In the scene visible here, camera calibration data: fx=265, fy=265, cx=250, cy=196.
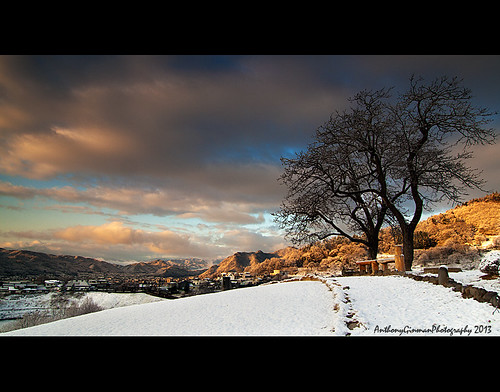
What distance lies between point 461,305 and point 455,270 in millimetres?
8088

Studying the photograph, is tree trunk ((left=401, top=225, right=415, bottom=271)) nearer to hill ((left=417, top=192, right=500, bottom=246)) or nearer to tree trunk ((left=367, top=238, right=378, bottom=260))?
tree trunk ((left=367, top=238, right=378, bottom=260))

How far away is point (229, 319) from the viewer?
754 centimetres

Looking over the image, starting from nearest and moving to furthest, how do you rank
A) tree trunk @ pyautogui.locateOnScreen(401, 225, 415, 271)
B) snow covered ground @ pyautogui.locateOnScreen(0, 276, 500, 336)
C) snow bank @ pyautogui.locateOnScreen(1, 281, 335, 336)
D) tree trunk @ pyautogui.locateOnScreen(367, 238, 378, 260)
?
snow covered ground @ pyautogui.locateOnScreen(0, 276, 500, 336)
snow bank @ pyautogui.locateOnScreen(1, 281, 335, 336)
tree trunk @ pyautogui.locateOnScreen(401, 225, 415, 271)
tree trunk @ pyautogui.locateOnScreen(367, 238, 378, 260)

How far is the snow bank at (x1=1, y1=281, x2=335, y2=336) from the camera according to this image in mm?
6328

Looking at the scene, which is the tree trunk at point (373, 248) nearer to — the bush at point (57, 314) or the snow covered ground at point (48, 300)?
the snow covered ground at point (48, 300)

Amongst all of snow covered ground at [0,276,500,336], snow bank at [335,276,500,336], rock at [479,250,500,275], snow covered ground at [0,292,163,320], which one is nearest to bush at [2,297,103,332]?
snow covered ground at [0,292,163,320]

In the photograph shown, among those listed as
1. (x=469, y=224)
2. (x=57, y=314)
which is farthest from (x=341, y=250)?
(x=57, y=314)

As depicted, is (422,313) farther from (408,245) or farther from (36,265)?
(36,265)

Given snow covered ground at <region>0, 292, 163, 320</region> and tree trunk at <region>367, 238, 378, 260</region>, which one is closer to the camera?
tree trunk at <region>367, 238, 378, 260</region>

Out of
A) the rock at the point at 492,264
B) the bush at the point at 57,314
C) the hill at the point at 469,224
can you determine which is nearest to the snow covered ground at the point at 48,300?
the bush at the point at 57,314
